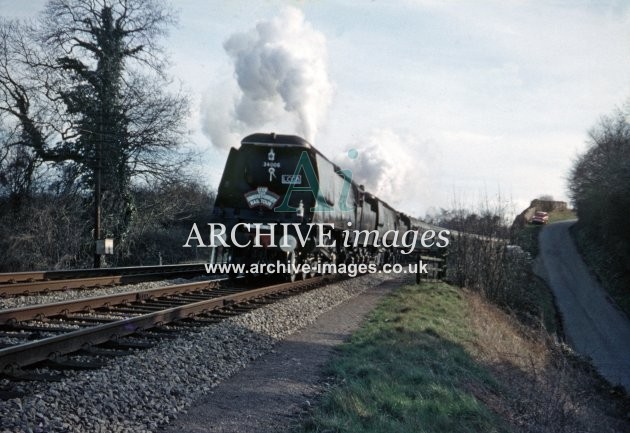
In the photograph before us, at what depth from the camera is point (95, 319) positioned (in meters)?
7.96

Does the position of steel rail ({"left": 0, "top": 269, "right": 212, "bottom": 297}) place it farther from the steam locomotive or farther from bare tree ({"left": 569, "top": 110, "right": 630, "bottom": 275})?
bare tree ({"left": 569, "top": 110, "right": 630, "bottom": 275})

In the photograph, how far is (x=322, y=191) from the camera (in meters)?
14.5

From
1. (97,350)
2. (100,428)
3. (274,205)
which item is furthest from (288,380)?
(274,205)

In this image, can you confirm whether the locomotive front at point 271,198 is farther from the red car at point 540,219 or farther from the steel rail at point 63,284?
the red car at point 540,219

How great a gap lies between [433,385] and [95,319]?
15.3 feet

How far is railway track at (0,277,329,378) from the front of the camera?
553cm

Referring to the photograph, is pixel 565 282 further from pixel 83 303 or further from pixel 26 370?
pixel 26 370

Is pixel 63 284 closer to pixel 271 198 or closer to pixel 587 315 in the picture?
pixel 271 198

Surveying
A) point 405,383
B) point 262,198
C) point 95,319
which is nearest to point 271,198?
point 262,198

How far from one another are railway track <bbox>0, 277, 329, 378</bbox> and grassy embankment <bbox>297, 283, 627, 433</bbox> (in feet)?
7.89

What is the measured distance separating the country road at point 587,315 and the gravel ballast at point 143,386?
12.9 meters

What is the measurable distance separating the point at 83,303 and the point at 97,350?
2761 mm

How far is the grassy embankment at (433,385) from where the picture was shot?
5.23m

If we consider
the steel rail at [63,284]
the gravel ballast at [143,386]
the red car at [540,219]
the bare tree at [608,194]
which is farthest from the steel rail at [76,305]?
the red car at [540,219]
